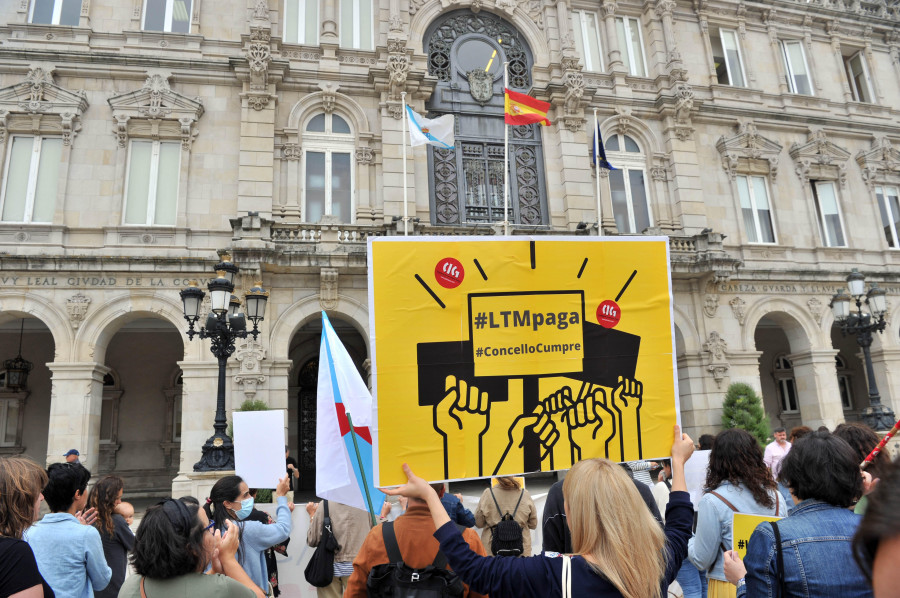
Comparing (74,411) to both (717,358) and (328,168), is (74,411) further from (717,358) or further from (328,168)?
(717,358)

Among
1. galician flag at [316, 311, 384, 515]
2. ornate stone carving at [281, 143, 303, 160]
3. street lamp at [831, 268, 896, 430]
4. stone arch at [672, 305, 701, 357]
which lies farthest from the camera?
stone arch at [672, 305, 701, 357]

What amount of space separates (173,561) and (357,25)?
63.8ft

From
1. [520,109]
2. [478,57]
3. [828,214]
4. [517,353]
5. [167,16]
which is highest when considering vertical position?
[167,16]

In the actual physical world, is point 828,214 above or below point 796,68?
below

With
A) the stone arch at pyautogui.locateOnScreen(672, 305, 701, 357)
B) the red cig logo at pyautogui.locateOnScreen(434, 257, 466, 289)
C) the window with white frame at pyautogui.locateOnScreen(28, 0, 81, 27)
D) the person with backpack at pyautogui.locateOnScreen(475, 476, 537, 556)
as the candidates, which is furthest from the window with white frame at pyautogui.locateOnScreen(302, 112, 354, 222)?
the red cig logo at pyautogui.locateOnScreen(434, 257, 466, 289)

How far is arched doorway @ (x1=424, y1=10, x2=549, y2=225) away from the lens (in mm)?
18719

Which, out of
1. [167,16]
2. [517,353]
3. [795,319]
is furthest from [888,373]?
[167,16]

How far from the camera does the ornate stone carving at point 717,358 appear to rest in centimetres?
1834

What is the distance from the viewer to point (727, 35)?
74.2ft

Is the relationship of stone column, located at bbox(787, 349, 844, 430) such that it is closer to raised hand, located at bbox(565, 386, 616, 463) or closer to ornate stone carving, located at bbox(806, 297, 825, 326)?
ornate stone carving, located at bbox(806, 297, 825, 326)

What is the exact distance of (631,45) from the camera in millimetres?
21484

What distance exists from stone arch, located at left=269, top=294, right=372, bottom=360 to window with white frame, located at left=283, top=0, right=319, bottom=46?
8710mm

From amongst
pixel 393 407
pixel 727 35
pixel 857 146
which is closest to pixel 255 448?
pixel 393 407

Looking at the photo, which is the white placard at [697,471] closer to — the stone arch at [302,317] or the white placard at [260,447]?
the white placard at [260,447]
